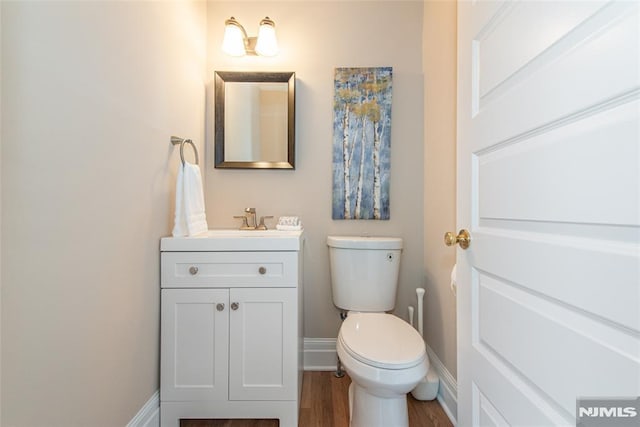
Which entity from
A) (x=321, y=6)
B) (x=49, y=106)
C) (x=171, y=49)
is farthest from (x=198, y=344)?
(x=321, y=6)

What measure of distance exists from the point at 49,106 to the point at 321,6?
5.22ft

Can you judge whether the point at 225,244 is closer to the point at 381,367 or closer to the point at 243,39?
the point at 381,367

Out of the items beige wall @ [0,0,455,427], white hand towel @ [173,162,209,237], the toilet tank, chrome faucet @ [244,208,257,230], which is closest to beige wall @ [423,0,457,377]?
beige wall @ [0,0,455,427]

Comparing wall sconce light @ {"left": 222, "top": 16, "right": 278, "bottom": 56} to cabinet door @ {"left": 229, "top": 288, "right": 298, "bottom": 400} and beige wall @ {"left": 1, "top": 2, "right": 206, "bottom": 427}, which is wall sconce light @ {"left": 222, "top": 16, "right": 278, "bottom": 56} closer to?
beige wall @ {"left": 1, "top": 2, "right": 206, "bottom": 427}

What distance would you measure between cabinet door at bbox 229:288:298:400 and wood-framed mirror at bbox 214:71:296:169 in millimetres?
834

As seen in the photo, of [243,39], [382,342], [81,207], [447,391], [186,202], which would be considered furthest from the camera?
[243,39]

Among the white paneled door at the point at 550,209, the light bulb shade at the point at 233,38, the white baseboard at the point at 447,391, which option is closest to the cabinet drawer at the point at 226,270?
the white paneled door at the point at 550,209

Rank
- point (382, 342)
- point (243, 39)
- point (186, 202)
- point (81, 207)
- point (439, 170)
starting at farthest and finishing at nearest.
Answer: point (243, 39) < point (439, 170) < point (186, 202) < point (382, 342) < point (81, 207)

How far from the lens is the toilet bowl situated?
100 centimetres

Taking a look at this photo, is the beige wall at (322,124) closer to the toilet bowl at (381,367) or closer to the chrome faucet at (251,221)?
the chrome faucet at (251,221)

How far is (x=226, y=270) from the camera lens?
4.01ft

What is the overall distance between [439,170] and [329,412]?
135 cm

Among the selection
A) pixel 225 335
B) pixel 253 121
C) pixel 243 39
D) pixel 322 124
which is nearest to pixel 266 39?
pixel 243 39

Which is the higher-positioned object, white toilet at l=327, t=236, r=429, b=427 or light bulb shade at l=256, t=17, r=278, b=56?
light bulb shade at l=256, t=17, r=278, b=56
